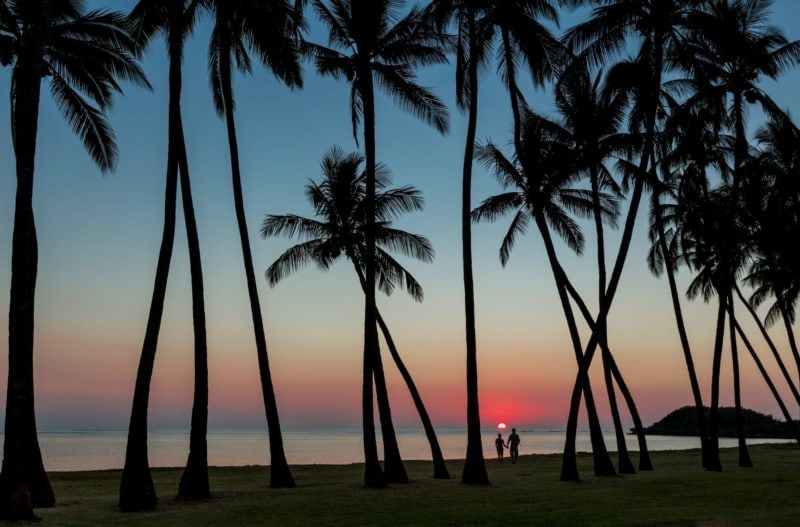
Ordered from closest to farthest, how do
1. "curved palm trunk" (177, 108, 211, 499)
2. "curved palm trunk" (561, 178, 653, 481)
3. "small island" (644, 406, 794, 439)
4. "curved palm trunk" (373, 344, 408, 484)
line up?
1. "curved palm trunk" (177, 108, 211, 499)
2. "curved palm trunk" (373, 344, 408, 484)
3. "curved palm trunk" (561, 178, 653, 481)
4. "small island" (644, 406, 794, 439)

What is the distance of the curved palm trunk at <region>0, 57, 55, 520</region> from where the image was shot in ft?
49.8

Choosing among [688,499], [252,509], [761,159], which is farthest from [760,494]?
[761,159]

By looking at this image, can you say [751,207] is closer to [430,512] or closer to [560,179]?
[560,179]

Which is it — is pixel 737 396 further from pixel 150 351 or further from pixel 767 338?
pixel 150 351

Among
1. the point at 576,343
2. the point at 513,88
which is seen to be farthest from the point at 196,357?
the point at 513,88

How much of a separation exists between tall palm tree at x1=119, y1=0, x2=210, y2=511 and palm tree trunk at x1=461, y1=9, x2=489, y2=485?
7782 mm

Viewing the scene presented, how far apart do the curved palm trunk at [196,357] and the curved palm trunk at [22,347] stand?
3208 millimetres

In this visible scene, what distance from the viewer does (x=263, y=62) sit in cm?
2355

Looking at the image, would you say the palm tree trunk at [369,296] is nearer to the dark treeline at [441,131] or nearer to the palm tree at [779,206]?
the dark treeline at [441,131]

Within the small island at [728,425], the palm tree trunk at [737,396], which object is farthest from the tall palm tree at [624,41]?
the small island at [728,425]

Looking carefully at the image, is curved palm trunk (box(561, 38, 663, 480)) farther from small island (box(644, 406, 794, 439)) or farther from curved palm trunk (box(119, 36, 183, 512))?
small island (box(644, 406, 794, 439))

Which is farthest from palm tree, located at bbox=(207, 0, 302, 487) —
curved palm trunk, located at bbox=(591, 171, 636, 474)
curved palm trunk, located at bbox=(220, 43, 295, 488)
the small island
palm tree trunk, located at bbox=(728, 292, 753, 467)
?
the small island

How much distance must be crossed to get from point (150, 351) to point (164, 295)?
1361 mm

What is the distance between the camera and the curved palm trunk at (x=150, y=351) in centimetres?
1716
